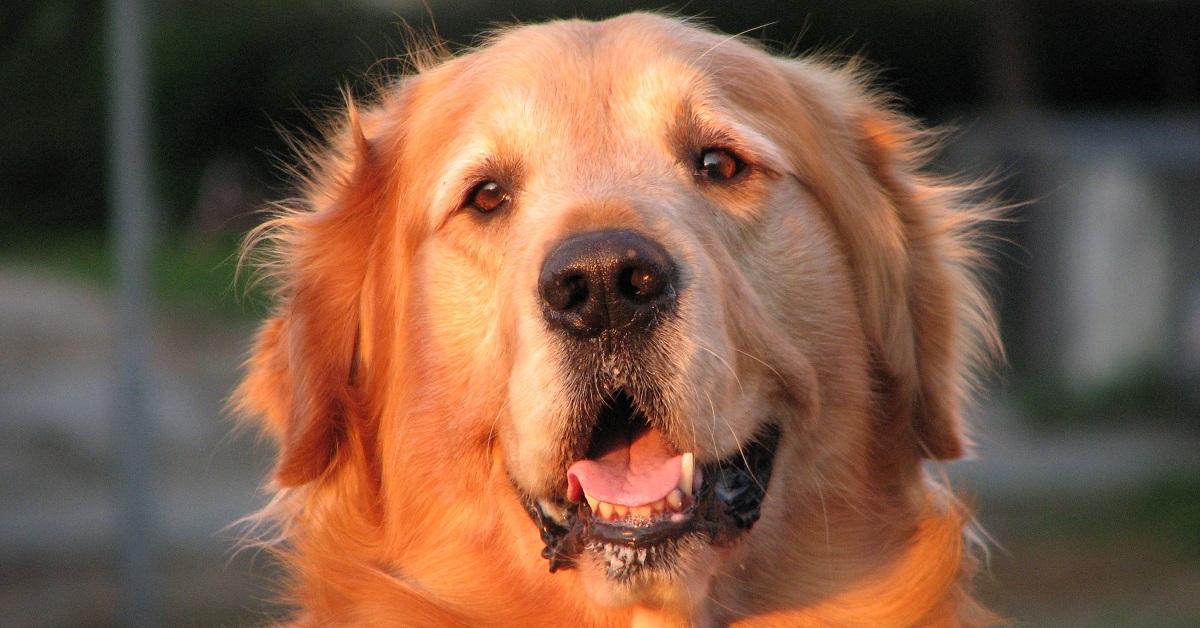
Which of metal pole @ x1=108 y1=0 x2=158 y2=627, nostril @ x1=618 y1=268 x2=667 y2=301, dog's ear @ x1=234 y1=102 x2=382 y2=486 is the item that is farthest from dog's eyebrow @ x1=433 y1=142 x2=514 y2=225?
metal pole @ x1=108 y1=0 x2=158 y2=627

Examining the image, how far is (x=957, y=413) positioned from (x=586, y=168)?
4.52ft

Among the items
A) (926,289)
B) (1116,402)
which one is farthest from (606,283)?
(1116,402)

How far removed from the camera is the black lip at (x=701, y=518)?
8.93 ft

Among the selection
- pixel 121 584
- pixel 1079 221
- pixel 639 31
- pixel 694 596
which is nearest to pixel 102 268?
pixel 121 584

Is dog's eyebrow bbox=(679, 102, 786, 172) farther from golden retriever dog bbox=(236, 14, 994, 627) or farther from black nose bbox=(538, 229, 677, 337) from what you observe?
black nose bbox=(538, 229, 677, 337)

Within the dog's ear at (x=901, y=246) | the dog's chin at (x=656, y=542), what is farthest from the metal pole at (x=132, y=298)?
the dog's chin at (x=656, y=542)

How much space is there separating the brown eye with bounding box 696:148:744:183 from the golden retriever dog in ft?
0.04

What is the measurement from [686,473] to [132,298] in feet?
14.5

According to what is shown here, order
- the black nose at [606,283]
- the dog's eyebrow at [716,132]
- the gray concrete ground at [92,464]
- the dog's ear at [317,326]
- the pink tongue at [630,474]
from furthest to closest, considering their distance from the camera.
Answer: the gray concrete ground at [92,464]
the dog's ear at [317,326]
the dog's eyebrow at [716,132]
the pink tongue at [630,474]
the black nose at [606,283]

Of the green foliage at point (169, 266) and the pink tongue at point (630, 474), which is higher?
the pink tongue at point (630, 474)

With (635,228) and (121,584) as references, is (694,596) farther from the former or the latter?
(121,584)

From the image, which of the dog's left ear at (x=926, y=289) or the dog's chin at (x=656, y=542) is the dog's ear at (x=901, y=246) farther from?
the dog's chin at (x=656, y=542)

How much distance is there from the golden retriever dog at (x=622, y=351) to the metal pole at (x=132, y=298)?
9.00 ft

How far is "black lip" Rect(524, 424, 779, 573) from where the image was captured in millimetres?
2721
